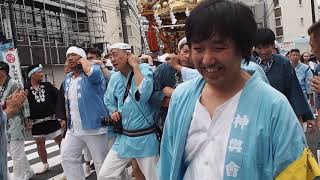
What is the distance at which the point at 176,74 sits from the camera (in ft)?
15.9

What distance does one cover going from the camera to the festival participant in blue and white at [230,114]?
195 centimetres

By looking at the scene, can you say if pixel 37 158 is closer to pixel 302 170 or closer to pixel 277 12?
pixel 302 170

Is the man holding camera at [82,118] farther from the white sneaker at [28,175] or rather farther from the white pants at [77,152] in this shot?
the white sneaker at [28,175]

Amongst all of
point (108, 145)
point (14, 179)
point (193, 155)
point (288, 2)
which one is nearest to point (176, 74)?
point (108, 145)

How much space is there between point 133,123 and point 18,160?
307 centimetres

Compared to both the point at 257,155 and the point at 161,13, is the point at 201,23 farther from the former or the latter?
the point at 161,13

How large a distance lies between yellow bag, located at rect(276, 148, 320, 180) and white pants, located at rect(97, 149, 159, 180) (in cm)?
293

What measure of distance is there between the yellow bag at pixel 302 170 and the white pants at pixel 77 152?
4.11 meters

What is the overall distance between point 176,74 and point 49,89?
380 cm

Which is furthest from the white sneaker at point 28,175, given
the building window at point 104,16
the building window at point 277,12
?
the building window at point 277,12

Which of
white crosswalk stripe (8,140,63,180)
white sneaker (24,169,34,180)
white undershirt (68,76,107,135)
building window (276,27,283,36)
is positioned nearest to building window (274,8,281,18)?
building window (276,27,283,36)

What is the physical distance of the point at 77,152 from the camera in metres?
5.85

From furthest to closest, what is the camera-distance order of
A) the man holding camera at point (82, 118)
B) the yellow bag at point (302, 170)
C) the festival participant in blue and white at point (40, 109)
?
the festival participant in blue and white at point (40, 109)
the man holding camera at point (82, 118)
the yellow bag at point (302, 170)

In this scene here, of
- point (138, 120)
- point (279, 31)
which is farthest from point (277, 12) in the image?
point (138, 120)
